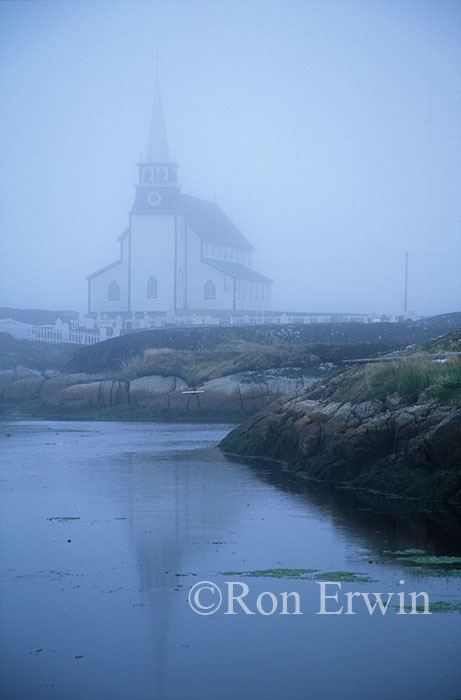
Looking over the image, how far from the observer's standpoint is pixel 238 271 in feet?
238

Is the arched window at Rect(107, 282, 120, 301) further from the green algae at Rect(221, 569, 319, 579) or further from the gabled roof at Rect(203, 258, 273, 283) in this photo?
the green algae at Rect(221, 569, 319, 579)

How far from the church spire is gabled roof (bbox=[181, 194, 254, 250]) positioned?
3759 millimetres

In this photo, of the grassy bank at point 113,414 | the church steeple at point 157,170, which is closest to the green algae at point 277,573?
the grassy bank at point 113,414

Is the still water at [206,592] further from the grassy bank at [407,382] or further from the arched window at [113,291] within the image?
the arched window at [113,291]

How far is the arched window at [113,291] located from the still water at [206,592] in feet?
180

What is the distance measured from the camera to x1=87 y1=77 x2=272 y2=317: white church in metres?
66.2

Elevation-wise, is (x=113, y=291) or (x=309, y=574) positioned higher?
(x=113, y=291)

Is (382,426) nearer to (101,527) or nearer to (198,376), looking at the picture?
(101,527)

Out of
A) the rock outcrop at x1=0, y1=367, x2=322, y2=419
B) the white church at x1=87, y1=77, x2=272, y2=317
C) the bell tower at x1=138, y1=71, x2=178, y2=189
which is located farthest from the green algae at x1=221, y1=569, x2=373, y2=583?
the bell tower at x1=138, y1=71, x2=178, y2=189

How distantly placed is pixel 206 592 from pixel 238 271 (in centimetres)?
6605

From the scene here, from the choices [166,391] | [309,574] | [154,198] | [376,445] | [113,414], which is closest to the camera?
[309,574]

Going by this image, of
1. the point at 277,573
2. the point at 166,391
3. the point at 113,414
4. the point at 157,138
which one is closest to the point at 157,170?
the point at 157,138

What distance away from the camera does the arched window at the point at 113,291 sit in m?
68.1

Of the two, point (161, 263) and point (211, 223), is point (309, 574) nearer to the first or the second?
point (161, 263)
